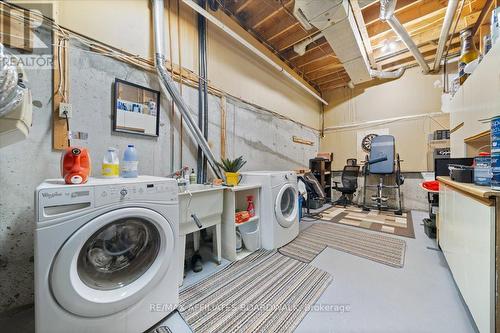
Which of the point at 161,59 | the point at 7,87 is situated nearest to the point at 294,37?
the point at 161,59

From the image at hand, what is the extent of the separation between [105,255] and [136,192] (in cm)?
45

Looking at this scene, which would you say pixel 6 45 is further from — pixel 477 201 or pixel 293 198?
pixel 477 201

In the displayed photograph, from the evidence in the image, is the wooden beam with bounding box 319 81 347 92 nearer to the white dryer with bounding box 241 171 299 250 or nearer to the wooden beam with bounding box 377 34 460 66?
the wooden beam with bounding box 377 34 460 66

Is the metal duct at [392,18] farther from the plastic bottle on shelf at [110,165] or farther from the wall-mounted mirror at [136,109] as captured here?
the plastic bottle on shelf at [110,165]

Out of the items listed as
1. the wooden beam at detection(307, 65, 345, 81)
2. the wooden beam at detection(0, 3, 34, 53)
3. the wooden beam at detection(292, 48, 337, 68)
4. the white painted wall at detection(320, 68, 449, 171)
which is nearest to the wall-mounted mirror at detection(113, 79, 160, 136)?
the wooden beam at detection(0, 3, 34, 53)

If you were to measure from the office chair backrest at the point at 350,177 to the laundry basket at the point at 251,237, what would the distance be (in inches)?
113

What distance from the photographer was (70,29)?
1.38 meters

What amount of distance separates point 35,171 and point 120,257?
2.83ft

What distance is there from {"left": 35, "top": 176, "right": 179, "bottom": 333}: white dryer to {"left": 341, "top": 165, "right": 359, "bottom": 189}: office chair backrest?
3890 mm

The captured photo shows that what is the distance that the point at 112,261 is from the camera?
3.54 feet

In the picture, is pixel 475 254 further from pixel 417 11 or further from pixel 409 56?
pixel 409 56

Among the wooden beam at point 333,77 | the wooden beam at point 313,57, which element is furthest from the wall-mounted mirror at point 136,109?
the wooden beam at point 333,77

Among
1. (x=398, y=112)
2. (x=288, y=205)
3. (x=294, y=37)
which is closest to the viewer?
(x=288, y=205)

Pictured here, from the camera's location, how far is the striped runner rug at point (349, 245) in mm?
1844
